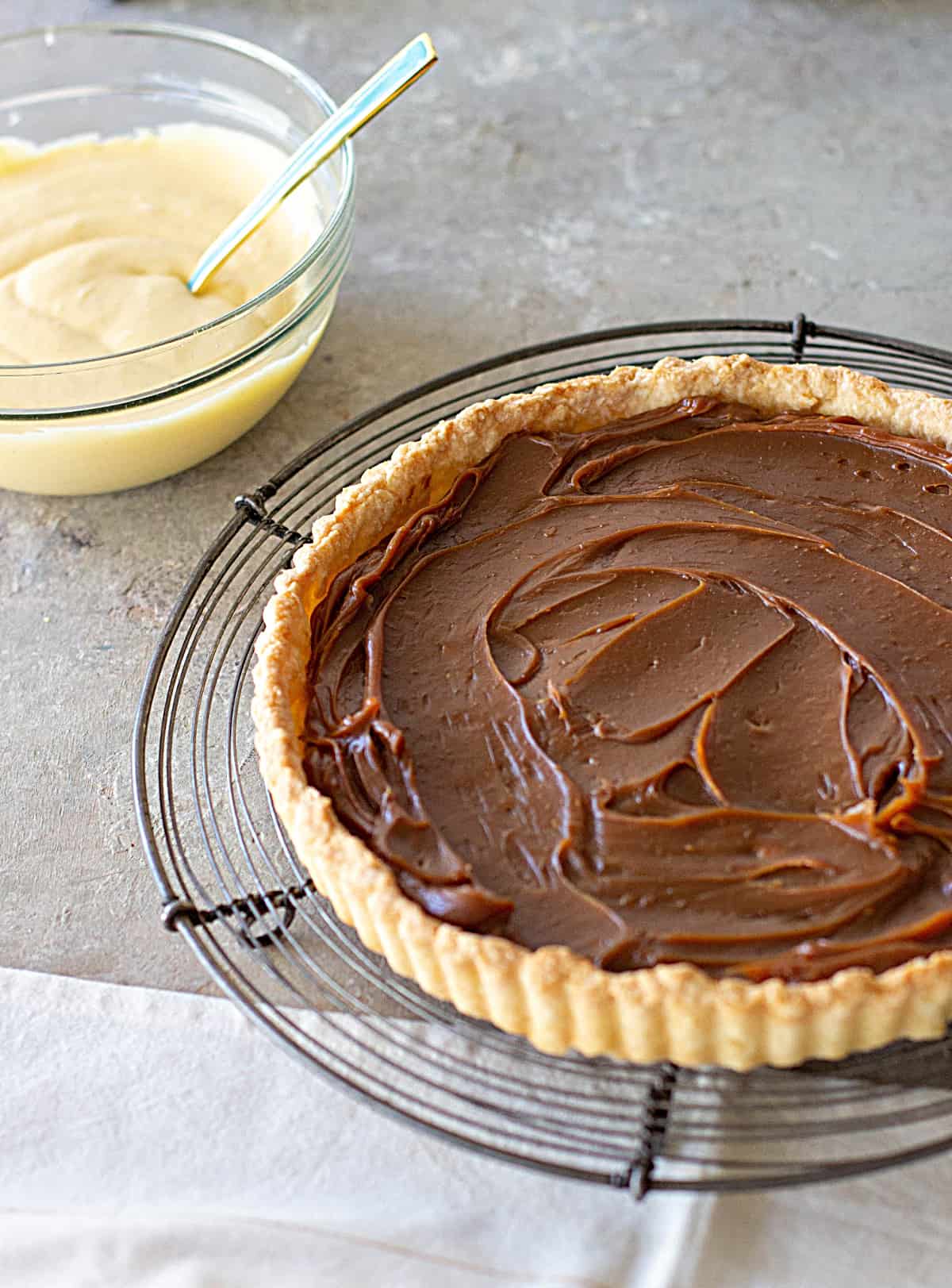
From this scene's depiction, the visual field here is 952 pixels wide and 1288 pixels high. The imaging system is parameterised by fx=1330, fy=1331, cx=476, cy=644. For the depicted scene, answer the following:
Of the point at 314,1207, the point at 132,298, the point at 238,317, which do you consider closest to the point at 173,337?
the point at 238,317

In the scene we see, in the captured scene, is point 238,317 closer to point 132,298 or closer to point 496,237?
point 132,298

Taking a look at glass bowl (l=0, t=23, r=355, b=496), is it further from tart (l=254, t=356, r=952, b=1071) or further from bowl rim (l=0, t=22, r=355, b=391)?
tart (l=254, t=356, r=952, b=1071)

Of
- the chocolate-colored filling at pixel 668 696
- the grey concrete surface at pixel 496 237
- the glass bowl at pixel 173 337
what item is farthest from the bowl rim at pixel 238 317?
the chocolate-colored filling at pixel 668 696

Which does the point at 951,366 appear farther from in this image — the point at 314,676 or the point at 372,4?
the point at 372,4

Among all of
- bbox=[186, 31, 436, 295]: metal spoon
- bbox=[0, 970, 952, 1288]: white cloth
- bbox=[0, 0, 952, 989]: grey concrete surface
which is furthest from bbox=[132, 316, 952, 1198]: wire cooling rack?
bbox=[186, 31, 436, 295]: metal spoon

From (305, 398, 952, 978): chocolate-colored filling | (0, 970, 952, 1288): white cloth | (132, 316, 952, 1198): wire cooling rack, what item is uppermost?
(305, 398, 952, 978): chocolate-colored filling

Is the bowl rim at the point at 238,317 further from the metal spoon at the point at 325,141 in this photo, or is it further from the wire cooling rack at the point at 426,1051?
the wire cooling rack at the point at 426,1051
